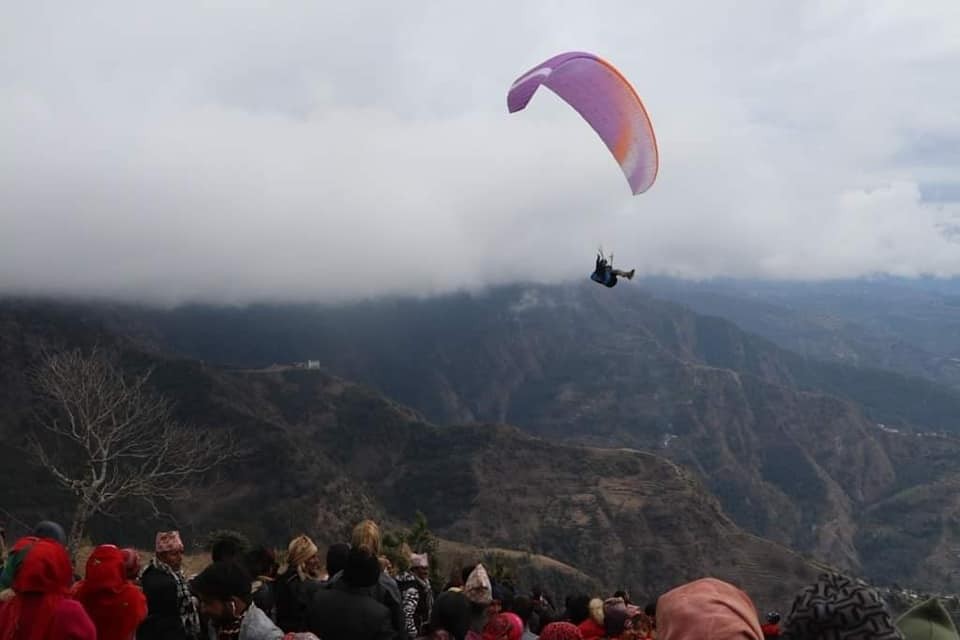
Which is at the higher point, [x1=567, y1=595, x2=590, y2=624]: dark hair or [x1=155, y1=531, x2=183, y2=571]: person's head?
[x1=155, y1=531, x2=183, y2=571]: person's head

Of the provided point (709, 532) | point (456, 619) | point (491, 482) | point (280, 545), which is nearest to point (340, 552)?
point (456, 619)

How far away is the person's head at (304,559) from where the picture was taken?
9.19 m

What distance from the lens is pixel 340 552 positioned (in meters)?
8.98

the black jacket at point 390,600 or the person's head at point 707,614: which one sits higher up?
the person's head at point 707,614

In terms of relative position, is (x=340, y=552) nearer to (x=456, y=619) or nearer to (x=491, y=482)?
(x=456, y=619)

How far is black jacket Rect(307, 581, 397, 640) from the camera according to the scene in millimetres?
7008

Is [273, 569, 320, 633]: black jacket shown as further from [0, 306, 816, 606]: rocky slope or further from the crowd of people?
[0, 306, 816, 606]: rocky slope

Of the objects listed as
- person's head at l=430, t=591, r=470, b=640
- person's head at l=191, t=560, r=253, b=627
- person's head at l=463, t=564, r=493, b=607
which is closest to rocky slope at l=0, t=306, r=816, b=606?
person's head at l=463, t=564, r=493, b=607

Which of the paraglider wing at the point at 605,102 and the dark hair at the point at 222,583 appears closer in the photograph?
the dark hair at the point at 222,583

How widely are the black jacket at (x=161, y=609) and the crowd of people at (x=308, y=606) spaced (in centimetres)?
1

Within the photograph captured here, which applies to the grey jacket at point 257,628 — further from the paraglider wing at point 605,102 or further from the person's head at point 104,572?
the paraglider wing at point 605,102

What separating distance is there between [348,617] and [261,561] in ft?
9.37

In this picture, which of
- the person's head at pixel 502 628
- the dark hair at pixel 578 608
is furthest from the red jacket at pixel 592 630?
the person's head at pixel 502 628

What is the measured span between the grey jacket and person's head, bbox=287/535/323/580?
2386 millimetres
